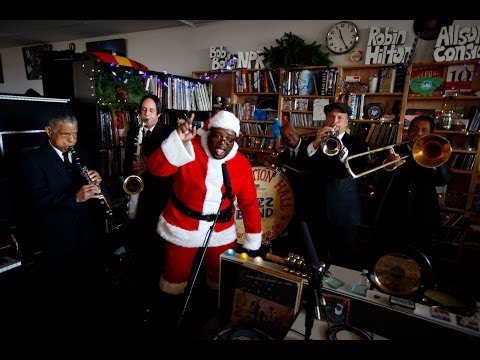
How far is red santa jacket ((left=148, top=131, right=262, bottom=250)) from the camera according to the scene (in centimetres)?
201

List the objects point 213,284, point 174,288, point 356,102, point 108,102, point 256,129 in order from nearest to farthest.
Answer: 1. point 174,288
2. point 213,284
3. point 108,102
4. point 356,102
5. point 256,129

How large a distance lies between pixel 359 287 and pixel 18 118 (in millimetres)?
3232

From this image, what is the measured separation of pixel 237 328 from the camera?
1.46 meters

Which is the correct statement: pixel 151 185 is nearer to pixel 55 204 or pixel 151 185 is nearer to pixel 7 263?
pixel 55 204

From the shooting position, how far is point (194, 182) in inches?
82.4

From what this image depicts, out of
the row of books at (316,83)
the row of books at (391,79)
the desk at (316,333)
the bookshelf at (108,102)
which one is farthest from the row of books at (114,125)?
the row of books at (391,79)

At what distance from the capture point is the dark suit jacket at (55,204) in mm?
2086

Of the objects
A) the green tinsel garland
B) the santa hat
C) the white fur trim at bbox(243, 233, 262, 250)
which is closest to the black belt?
the white fur trim at bbox(243, 233, 262, 250)

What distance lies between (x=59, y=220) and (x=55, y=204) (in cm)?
17

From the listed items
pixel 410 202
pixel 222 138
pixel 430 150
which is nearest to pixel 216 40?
pixel 222 138

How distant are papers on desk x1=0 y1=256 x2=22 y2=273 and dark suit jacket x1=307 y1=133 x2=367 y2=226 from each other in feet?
7.52

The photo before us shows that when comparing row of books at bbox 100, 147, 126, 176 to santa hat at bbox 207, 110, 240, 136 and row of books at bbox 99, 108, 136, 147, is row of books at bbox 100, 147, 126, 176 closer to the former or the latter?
row of books at bbox 99, 108, 136, 147
